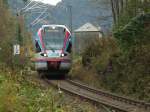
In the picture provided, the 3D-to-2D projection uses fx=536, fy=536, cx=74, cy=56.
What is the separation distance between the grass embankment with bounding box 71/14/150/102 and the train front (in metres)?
1.73

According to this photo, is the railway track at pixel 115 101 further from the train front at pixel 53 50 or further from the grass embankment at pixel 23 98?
the train front at pixel 53 50

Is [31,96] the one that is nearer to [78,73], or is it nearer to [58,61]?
[58,61]

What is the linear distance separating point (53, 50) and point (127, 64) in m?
6.11

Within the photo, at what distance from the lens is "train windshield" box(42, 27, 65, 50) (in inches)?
1171

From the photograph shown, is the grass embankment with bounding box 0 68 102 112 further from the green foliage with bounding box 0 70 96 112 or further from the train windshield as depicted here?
the train windshield

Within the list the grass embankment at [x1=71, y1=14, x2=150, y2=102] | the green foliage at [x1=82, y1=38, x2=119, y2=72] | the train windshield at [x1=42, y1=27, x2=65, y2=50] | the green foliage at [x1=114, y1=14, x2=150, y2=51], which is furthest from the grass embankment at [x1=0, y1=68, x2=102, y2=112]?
the train windshield at [x1=42, y1=27, x2=65, y2=50]

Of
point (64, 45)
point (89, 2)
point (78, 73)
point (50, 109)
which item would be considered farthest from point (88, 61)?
point (50, 109)

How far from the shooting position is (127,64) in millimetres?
24781

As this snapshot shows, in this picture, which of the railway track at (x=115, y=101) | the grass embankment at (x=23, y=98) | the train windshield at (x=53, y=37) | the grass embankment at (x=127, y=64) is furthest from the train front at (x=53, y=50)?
the grass embankment at (x=23, y=98)

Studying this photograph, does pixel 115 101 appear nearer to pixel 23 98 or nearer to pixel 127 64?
pixel 127 64

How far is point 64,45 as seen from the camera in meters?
29.7

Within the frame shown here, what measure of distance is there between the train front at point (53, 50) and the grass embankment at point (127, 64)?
1.73m

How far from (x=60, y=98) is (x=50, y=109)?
2.81 metres

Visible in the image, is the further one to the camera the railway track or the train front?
the train front
